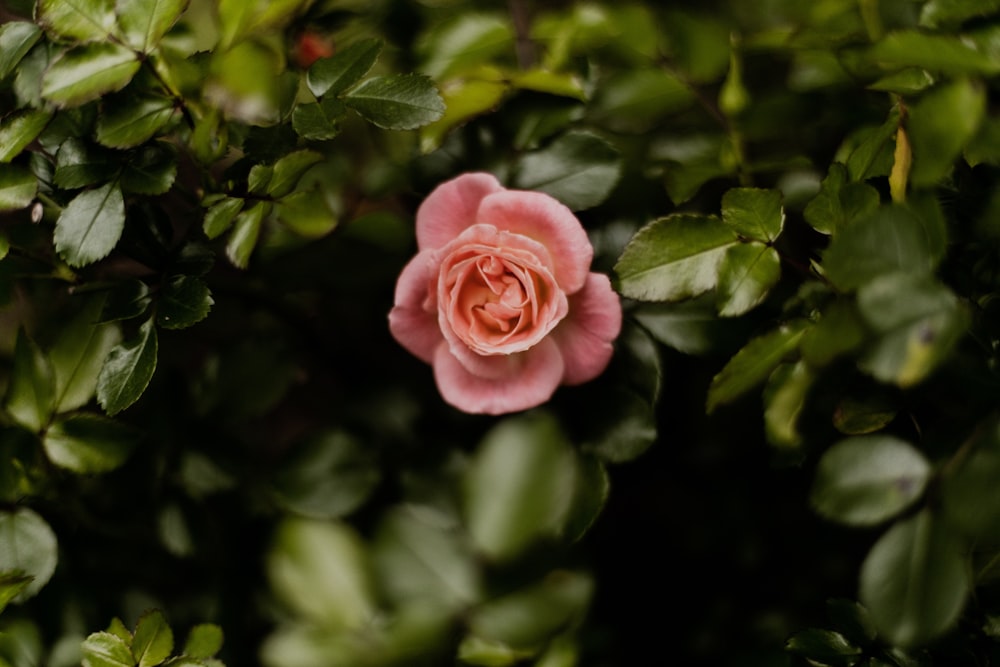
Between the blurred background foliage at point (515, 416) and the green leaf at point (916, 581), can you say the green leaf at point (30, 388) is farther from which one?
the green leaf at point (916, 581)

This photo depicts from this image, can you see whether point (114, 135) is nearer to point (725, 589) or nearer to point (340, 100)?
point (340, 100)

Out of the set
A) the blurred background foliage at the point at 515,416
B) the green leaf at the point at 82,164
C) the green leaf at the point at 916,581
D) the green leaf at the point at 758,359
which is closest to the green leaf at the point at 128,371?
the blurred background foliage at the point at 515,416

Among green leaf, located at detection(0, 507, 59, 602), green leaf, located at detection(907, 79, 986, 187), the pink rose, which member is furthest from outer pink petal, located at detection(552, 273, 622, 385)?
green leaf, located at detection(0, 507, 59, 602)

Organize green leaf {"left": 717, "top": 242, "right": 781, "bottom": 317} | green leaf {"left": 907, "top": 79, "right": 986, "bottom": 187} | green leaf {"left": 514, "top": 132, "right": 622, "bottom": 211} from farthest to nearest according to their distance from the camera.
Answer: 1. green leaf {"left": 514, "top": 132, "right": 622, "bottom": 211}
2. green leaf {"left": 717, "top": 242, "right": 781, "bottom": 317}
3. green leaf {"left": 907, "top": 79, "right": 986, "bottom": 187}

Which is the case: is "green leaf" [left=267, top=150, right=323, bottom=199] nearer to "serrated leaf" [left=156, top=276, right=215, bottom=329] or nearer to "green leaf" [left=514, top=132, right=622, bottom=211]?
"serrated leaf" [left=156, top=276, right=215, bottom=329]

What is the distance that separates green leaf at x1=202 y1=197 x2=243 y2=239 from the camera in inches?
22.7

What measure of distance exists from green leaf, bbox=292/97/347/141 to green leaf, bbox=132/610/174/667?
40cm

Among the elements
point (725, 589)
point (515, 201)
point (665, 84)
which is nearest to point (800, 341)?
point (515, 201)

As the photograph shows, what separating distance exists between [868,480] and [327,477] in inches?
20.5

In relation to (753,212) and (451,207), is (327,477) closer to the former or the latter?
(451,207)

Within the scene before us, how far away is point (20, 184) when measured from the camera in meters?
0.57

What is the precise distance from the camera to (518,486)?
620 mm

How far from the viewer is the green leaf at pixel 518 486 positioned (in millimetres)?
594

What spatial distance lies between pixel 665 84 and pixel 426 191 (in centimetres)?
28
